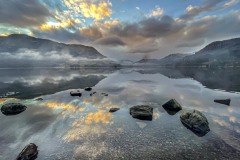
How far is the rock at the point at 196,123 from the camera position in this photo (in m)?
19.7

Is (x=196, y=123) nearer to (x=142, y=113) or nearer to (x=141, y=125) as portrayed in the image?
(x=141, y=125)

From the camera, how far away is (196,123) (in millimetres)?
20688

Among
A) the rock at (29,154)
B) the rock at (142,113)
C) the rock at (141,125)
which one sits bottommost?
the rock at (141,125)

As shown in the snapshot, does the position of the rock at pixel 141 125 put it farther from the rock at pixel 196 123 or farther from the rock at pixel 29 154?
the rock at pixel 29 154

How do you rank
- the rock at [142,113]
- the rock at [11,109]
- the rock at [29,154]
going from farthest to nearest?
the rock at [11,109]
the rock at [142,113]
the rock at [29,154]

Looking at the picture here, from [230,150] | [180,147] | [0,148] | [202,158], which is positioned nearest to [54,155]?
[0,148]

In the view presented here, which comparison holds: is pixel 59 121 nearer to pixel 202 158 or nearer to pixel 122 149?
pixel 122 149

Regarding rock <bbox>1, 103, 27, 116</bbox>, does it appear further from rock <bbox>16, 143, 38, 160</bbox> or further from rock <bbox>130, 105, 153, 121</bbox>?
rock <bbox>130, 105, 153, 121</bbox>

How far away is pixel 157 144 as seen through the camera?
17.1 meters

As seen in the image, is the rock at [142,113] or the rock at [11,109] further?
the rock at [11,109]

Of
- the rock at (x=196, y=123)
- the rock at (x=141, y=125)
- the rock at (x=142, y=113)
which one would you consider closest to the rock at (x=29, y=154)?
the rock at (x=141, y=125)

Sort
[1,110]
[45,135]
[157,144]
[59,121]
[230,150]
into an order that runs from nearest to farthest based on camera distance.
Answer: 1. [230,150]
2. [157,144]
3. [45,135]
4. [59,121]
5. [1,110]

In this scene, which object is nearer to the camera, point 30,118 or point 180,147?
point 180,147

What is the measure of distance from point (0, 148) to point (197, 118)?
82.0 ft
